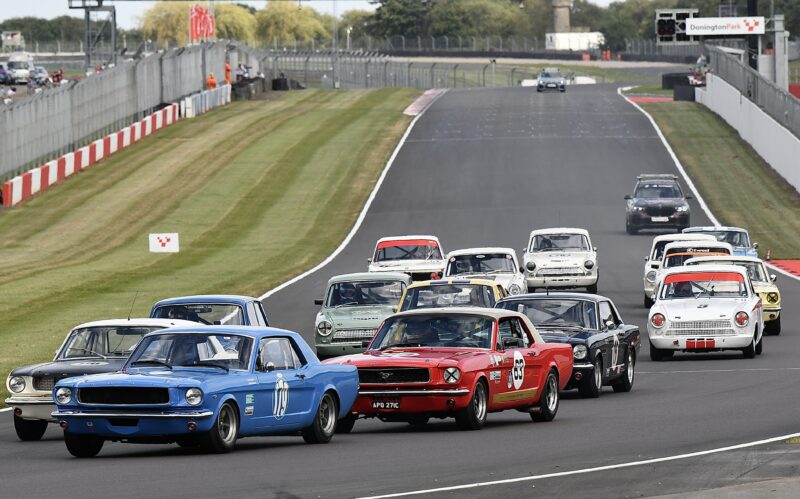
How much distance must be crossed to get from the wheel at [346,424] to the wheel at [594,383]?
165 inches

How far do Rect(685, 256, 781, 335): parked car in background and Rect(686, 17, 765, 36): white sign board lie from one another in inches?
2104

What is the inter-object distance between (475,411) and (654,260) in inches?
722

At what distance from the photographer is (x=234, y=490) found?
11.9m

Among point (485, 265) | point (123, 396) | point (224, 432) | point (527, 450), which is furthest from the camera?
point (485, 265)

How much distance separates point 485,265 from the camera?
31.4 m

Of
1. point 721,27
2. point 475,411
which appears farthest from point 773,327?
point 721,27

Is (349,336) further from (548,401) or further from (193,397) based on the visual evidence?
(193,397)

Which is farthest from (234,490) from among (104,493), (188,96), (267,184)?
(188,96)

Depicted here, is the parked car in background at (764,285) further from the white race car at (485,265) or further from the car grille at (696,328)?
the white race car at (485,265)

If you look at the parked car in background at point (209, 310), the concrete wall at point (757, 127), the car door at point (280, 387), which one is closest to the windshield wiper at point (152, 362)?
the car door at point (280, 387)

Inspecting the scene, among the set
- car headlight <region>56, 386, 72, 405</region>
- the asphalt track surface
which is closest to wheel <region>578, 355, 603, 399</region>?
the asphalt track surface

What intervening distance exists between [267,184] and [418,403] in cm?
4519

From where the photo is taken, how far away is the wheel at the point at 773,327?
28.3 m

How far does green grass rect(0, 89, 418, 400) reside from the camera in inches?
1379
